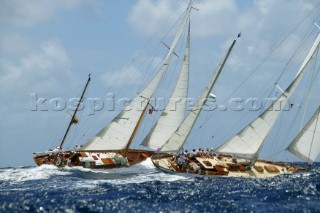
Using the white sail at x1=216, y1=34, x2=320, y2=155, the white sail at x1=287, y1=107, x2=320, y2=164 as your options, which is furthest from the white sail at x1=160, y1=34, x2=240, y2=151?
the white sail at x1=287, y1=107, x2=320, y2=164

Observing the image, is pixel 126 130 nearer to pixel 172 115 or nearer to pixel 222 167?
pixel 172 115

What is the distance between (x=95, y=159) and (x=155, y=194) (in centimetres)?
2005

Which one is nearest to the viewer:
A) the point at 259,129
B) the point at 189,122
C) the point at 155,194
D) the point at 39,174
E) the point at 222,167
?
the point at 155,194

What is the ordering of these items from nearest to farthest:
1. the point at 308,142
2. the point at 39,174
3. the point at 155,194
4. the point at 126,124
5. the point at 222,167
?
the point at 155,194, the point at 308,142, the point at 222,167, the point at 39,174, the point at 126,124

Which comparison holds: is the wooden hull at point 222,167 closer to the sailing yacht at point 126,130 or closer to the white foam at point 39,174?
the sailing yacht at point 126,130

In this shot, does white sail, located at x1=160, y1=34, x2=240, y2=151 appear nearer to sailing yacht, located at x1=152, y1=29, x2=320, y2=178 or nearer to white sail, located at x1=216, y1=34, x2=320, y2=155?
sailing yacht, located at x1=152, y1=29, x2=320, y2=178

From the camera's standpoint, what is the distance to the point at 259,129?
41.0 metres

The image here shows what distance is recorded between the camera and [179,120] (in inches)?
1838

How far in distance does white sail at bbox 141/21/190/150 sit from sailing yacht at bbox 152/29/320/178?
8.66 feet

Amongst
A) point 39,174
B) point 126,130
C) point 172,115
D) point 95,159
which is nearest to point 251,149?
point 172,115

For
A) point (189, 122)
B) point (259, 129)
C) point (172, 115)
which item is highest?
point (172, 115)

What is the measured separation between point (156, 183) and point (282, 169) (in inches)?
527

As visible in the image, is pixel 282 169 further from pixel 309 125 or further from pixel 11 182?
pixel 11 182

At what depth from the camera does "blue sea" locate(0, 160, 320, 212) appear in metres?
23.1
